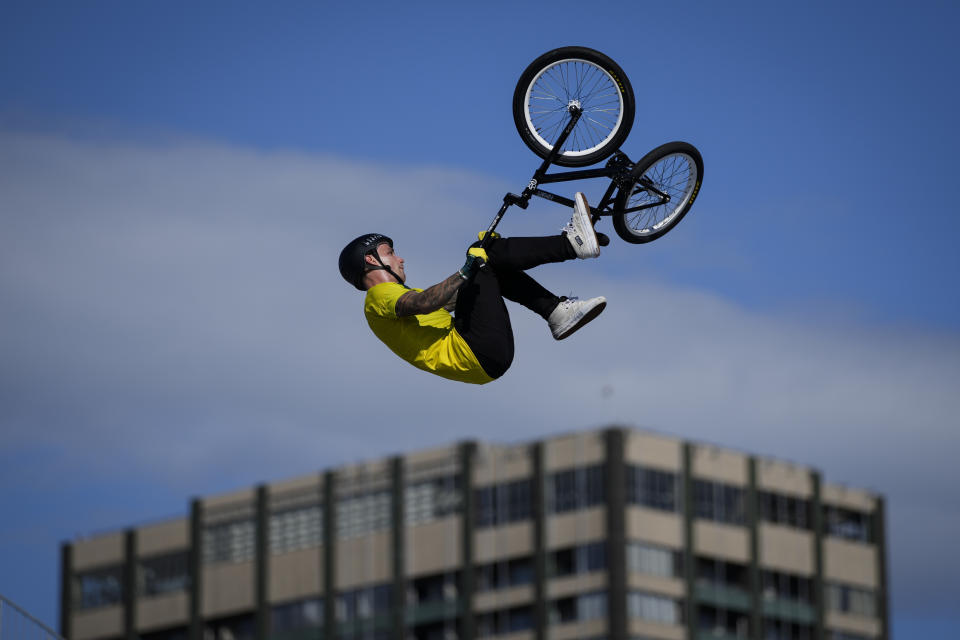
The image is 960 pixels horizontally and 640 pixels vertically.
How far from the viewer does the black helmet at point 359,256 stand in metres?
18.5

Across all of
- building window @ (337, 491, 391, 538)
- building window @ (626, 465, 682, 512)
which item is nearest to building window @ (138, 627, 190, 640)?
building window @ (337, 491, 391, 538)

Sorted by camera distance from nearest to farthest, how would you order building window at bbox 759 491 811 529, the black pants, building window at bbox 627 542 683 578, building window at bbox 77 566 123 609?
the black pants, building window at bbox 627 542 683 578, building window at bbox 759 491 811 529, building window at bbox 77 566 123 609

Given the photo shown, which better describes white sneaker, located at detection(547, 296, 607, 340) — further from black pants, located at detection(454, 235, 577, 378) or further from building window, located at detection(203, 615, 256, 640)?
building window, located at detection(203, 615, 256, 640)

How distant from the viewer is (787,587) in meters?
92.7

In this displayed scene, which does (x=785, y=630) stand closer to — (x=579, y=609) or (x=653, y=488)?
(x=653, y=488)

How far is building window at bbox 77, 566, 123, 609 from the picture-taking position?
104m

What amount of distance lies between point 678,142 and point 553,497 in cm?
6781

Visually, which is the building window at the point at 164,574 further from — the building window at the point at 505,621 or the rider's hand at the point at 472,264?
the rider's hand at the point at 472,264

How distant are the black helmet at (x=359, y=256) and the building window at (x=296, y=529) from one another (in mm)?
78566

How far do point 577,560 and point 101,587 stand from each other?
36031mm

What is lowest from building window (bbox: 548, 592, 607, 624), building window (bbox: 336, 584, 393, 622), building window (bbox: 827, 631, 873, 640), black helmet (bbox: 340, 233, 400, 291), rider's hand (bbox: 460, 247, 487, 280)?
rider's hand (bbox: 460, 247, 487, 280)

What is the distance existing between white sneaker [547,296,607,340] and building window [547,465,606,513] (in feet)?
221

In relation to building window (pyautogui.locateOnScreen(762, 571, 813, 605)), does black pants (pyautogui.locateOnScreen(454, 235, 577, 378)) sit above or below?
below

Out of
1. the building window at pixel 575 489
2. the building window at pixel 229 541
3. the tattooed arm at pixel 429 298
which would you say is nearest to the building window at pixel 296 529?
the building window at pixel 229 541
